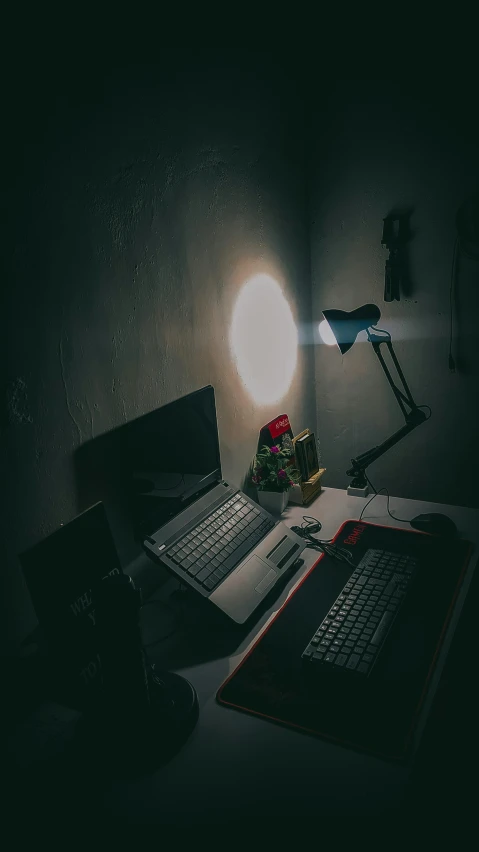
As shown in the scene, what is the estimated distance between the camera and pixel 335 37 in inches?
91.1

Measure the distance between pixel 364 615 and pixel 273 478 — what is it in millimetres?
703

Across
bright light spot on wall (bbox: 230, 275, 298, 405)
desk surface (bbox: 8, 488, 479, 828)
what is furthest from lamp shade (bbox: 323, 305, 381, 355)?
desk surface (bbox: 8, 488, 479, 828)

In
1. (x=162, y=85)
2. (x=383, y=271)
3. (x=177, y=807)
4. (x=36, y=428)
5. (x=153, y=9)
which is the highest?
(x=153, y=9)

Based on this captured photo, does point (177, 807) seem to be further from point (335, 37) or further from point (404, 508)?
point (335, 37)

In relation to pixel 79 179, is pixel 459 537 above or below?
below

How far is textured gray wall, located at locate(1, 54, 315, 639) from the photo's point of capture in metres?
1.11

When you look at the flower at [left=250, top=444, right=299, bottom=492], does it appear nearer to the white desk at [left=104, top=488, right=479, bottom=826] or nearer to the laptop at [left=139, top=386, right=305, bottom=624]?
the laptop at [left=139, top=386, right=305, bottom=624]

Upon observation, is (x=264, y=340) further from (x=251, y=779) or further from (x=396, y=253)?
(x=251, y=779)

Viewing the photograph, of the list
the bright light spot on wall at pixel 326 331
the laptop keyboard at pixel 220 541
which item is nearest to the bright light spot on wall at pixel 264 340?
the bright light spot on wall at pixel 326 331

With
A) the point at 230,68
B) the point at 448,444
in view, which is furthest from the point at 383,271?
the point at 230,68

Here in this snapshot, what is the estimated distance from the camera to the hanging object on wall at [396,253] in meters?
2.38

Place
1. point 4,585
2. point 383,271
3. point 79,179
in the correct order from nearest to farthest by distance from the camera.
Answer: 1. point 4,585
2. point 79,179
3. point 383,271

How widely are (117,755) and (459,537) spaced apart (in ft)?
3.75

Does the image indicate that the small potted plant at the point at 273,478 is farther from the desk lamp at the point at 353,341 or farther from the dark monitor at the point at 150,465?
the dark monitor at the point at 150,465
